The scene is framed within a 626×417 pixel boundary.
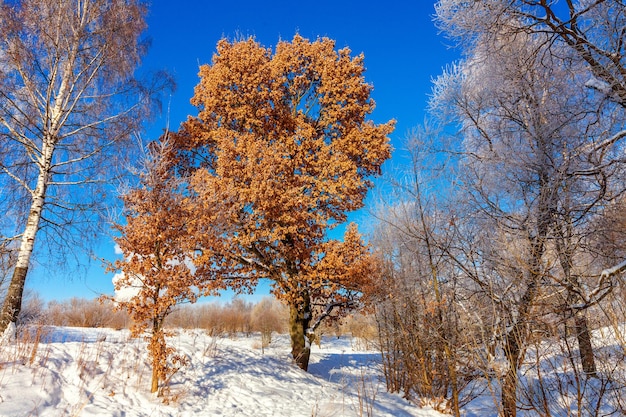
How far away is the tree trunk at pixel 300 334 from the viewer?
1062 centimetres

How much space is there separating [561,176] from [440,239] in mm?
2068

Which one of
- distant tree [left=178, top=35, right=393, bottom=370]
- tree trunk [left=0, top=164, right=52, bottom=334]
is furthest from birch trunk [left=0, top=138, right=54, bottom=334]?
distant tree [left=178, top=35, right=393, bottom=370]

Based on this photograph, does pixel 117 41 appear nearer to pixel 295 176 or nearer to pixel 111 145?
pixel 111 145

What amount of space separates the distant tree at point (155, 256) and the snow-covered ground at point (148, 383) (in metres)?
0.70

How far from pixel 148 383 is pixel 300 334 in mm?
4622

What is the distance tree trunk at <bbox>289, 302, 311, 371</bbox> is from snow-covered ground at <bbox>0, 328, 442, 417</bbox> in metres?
0.38

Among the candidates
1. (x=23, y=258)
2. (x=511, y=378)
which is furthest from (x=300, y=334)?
(x=23, y=258)

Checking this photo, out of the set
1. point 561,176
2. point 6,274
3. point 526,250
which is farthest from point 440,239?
point 6,274

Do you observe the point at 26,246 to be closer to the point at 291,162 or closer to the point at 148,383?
the point at 148,383

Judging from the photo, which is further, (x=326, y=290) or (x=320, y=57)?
(x=320, y=57)

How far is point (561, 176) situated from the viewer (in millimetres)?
5578

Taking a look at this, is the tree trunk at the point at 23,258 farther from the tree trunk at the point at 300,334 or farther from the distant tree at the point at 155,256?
the tree trunk at the point at 300,334

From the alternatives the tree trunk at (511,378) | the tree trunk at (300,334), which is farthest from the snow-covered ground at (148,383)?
the tree trunk at (511,378)

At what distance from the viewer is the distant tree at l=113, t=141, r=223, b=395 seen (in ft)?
21.9
